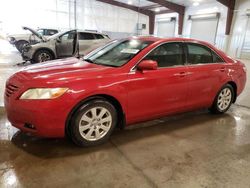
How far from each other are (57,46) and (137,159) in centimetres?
682

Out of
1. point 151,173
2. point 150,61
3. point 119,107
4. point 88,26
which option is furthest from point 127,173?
point 88,26

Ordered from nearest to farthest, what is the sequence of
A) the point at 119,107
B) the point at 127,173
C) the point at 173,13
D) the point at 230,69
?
the point at 127,173 < the point at 119,107 < the point at 230,69 < the point at 173,13

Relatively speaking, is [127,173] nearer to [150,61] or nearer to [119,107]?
[119,107]

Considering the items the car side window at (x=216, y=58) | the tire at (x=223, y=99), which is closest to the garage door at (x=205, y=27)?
the tire at (x=223, y=99)

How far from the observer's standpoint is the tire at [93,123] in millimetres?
2320

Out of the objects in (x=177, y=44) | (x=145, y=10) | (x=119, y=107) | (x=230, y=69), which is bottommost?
(x=119, y=107)

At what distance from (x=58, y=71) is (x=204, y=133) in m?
2.10

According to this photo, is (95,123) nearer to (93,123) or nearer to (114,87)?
(93,123)

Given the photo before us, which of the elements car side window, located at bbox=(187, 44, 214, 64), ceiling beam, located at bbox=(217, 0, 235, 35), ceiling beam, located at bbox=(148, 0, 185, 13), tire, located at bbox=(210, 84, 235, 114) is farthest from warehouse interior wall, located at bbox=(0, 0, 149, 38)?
tire, located at bbox=(210, 84, 235, 114)

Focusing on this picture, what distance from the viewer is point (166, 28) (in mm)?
18844

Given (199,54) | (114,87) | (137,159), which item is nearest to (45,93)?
(114,87)

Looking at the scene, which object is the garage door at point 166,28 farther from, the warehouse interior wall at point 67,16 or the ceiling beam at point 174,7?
the warehouse interior wall at point 67,16

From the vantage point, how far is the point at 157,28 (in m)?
19.8

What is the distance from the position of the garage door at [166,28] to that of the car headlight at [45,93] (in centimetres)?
1694
